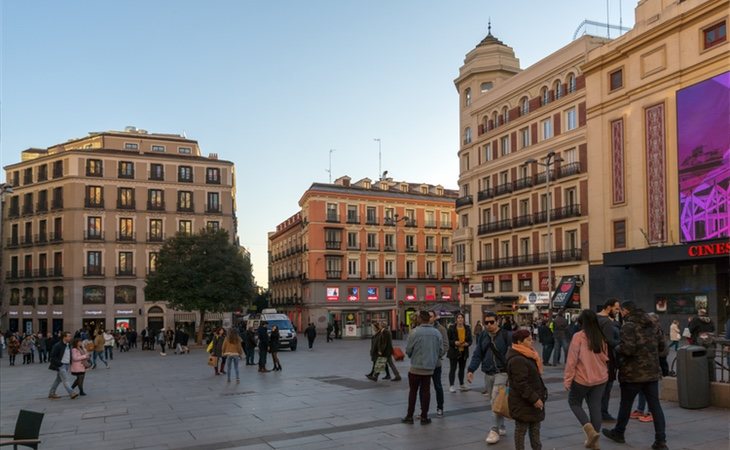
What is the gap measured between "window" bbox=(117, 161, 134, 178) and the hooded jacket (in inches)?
2456

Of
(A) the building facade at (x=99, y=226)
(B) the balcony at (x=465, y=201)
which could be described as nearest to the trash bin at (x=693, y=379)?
(B) the balcony at (x=465, y=201)

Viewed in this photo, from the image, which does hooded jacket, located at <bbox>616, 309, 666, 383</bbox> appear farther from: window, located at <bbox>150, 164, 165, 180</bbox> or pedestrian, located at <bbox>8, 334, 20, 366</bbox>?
window, located at <bbox>150, 164, 165, 180</bbox>

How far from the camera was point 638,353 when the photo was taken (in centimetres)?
858

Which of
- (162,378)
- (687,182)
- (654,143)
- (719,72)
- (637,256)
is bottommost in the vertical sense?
(162,378)

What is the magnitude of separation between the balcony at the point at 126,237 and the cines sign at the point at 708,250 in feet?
164

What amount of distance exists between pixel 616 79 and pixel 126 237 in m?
46.6

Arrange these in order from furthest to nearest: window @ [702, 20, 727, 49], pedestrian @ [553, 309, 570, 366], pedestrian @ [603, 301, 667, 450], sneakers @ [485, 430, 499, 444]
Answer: window @ [702, 20, 727, 49]
pedestrian @ [553, 309, 570, 366]
sneakers @ [485, 430, 499, 444]
pedestrian @ [603, 301, 667, 450]

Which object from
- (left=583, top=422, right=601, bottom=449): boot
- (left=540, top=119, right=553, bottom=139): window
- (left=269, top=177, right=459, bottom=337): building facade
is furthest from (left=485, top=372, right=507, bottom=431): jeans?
(left=269, top=177, right=459, bottom=337): building facade

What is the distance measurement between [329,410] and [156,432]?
3.24 m

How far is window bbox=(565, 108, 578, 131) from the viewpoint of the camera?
4453cm

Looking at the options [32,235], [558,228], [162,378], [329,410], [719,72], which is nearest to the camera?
[329,410]

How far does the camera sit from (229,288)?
46406 mm

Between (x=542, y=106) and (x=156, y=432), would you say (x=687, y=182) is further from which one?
(x=156, y=432)

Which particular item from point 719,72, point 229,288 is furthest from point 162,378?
point 719,72
